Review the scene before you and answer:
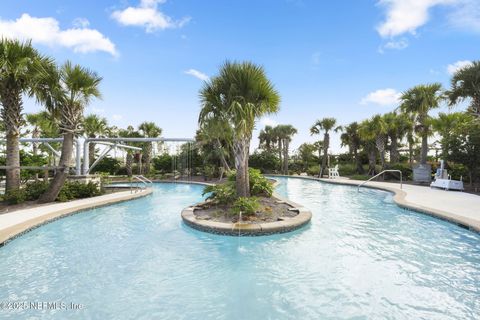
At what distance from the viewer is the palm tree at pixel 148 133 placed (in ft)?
80.0

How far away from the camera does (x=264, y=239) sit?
5.62 metres

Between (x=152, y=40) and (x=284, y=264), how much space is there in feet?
37.7

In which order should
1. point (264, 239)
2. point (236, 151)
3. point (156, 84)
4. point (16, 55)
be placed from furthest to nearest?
point (156, 84)
point (16, 55)
point (236, 151)
point (264, 239)

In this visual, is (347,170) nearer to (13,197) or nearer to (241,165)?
(241,165)

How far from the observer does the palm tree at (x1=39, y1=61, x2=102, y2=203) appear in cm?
929

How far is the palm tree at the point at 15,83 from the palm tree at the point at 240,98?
6.13m

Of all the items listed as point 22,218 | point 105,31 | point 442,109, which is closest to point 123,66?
point 105,31

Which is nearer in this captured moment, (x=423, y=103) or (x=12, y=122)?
(x=12, y=122)

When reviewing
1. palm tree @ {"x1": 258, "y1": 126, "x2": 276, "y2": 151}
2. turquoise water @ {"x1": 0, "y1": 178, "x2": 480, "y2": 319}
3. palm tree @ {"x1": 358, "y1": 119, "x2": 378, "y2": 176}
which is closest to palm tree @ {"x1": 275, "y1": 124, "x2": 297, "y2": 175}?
palm tree @ {"x1": 258, "y1": 126, "x2": 276, "y2": 151}

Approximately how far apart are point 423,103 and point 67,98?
65.1 feet

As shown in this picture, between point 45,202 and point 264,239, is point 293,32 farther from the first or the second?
point 45,202

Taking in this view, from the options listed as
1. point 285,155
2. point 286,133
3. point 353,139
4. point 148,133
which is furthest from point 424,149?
point 148,133

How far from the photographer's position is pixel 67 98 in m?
9.71

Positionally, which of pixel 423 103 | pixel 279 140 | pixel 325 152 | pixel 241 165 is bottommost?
pixel 241 165
